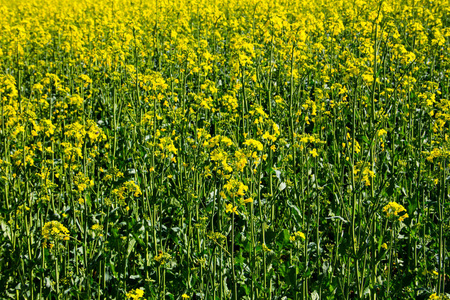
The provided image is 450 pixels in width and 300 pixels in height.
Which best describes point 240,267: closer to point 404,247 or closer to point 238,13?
point 404,247

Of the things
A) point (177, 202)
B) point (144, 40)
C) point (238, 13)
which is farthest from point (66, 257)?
point (238, 13)

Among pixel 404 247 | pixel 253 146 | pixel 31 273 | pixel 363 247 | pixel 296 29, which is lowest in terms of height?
pixel 404 247

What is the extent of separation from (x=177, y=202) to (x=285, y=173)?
1005 mm

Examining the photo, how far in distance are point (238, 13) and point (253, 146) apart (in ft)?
31.4

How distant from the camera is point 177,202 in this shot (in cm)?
439

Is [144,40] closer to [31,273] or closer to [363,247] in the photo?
[31,273]

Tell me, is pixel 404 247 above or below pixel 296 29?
below

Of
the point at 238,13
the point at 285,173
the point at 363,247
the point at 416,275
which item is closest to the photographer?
the point at 363,247

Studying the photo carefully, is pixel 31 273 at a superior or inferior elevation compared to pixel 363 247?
inferior

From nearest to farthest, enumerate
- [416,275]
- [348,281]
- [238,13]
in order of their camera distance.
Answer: [348,281]
[416,275]
[238,13]

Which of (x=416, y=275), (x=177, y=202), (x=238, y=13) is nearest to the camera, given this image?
(x=416, y=275)

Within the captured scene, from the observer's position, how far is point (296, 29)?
4660mm

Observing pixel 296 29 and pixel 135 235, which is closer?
pixel 135 235

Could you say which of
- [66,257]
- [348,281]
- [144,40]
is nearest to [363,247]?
[348,281]
